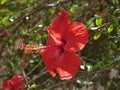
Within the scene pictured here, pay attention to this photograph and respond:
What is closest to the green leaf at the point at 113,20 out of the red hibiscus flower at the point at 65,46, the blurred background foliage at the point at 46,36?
the blurred background foliage at the point at 46,36

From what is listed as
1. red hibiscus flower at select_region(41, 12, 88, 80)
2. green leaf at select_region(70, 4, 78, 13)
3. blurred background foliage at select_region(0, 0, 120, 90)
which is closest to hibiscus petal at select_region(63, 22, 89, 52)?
red hibiscus flower at select_region(41, 12, 88, 80)

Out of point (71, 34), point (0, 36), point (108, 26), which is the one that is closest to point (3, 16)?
point (0, 36)

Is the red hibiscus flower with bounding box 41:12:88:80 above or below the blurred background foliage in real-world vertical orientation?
above

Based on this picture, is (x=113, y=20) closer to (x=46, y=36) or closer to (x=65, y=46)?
(x=65, y=46)

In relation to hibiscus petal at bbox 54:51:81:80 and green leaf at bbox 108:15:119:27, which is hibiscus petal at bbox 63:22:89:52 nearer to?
hibiscus petal at bbox 54:51:81:80

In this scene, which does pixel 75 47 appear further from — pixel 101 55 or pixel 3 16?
pixel 101 55

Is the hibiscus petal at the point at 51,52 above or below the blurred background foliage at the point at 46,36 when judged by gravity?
above

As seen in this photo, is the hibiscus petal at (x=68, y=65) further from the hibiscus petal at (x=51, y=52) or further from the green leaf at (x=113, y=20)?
the green leaf at (x=113, y=20)
